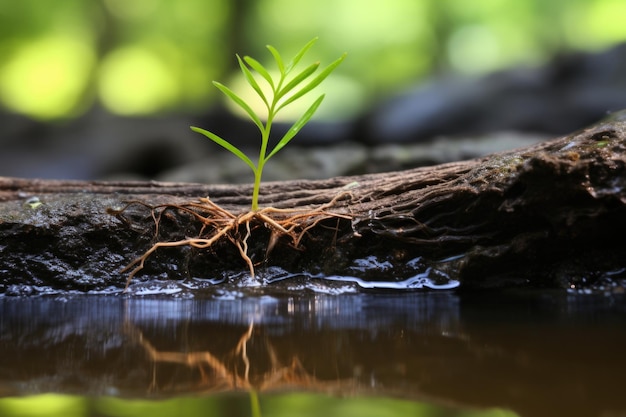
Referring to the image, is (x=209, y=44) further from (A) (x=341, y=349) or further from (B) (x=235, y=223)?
(A) (x=341, y=349)

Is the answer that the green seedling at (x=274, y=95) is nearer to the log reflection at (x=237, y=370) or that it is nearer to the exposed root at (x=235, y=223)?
the exposed root at (x=235, y=223)

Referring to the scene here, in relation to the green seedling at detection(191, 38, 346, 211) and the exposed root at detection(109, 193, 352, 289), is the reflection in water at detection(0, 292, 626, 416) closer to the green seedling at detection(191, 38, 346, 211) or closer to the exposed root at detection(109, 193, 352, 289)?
the exposed root at detection(109, 193, 352, 289)

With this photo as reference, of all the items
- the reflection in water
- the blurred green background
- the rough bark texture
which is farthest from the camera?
the blurred green background

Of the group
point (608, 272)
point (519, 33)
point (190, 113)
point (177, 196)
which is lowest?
point (608, 272)

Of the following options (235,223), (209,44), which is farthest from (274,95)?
(209,44)

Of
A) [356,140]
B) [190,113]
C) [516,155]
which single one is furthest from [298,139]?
[516,155]

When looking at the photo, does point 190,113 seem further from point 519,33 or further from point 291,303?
point 291,303

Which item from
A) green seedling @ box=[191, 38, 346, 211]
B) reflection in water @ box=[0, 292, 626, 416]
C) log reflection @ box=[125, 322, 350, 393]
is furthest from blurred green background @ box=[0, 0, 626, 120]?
log reflection @ box=[125, 322, 350, 393]
